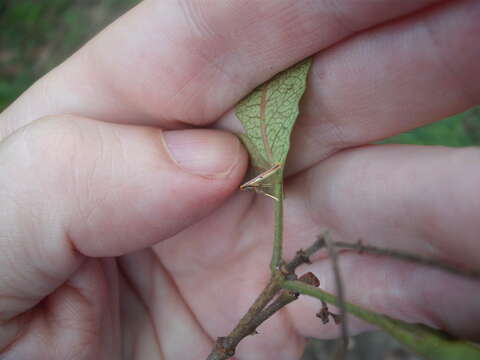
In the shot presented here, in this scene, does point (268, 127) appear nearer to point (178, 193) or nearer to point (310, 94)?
point (310, 94)

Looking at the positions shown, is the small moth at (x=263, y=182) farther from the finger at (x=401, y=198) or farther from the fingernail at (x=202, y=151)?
the finger at (x=401, y=198)

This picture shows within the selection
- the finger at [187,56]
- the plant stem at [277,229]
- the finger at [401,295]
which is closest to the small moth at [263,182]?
the plant stem at [277,229]

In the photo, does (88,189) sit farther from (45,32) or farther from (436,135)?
(45,32)

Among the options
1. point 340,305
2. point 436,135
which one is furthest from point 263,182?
point 436,135

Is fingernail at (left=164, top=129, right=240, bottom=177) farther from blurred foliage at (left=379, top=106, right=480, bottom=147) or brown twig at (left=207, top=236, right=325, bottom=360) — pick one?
blurred foliage at (left=379, top=106, right=480, bottom=147)

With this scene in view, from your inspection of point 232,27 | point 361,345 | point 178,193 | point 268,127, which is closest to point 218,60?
point 232,27

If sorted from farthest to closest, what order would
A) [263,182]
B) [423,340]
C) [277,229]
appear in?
[263,182], [277,229], [423,340]
